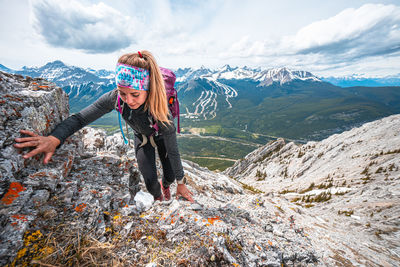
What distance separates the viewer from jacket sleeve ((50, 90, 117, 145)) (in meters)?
4.95

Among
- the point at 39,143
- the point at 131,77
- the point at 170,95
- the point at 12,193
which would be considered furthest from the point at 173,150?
the point at 12,193

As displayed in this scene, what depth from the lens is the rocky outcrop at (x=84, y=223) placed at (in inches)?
132

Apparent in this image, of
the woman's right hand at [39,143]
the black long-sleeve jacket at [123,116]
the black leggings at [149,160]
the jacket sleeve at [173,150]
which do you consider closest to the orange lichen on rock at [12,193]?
the woman's right hand at [39,143]

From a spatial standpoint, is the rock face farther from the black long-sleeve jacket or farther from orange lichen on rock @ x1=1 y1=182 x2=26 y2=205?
the black long-sleeve jacket

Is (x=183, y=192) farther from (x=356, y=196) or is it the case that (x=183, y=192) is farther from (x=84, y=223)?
(x=356, y=196)

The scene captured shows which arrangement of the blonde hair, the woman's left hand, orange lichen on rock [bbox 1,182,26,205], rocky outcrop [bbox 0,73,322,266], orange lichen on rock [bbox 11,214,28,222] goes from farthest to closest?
the woman's left hand, the blonde hair, orange lichen on rock [bbox 1,182,26,205], orange lichen on rock [bbox 11,214,28,222], rocky outcrop [bbox 0,73,322,266]

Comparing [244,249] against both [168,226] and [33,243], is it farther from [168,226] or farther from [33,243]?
[33,243]

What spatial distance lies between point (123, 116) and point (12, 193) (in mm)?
3084

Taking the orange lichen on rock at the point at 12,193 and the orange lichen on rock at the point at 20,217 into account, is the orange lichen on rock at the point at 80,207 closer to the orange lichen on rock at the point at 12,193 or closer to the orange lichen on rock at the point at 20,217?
the orange lichen on rock at the point at 20,217

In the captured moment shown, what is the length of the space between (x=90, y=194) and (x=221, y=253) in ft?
13.7

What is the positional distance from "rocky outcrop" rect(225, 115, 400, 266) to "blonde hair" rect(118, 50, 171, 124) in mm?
7940

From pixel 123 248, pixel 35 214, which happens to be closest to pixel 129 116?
pixel 35 214

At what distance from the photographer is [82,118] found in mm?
5219

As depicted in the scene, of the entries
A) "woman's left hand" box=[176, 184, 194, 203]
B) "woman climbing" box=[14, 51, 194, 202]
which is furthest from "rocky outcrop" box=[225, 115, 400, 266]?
"woman climbing" box=[14, 51, 194, 202]
